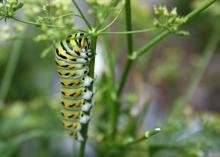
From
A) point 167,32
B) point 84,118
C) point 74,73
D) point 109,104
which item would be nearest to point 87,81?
point 74,73

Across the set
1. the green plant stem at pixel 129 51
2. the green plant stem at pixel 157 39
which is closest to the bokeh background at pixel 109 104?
the green plant stem at pixel 129 51

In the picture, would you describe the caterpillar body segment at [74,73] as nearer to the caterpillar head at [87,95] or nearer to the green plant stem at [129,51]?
the caterpillar head at [87,95]

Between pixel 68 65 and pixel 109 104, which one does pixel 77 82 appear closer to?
pixel 68 65

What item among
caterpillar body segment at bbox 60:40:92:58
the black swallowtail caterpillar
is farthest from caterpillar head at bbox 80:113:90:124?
caterpillar body segment at bbox 60:40:92:58

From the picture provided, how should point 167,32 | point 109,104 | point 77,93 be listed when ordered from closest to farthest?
1. point 167,32
2. point 77,93
3. point 109,104

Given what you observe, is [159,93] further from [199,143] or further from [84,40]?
[84,40]

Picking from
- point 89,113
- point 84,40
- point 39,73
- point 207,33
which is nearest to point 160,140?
point 89,113
